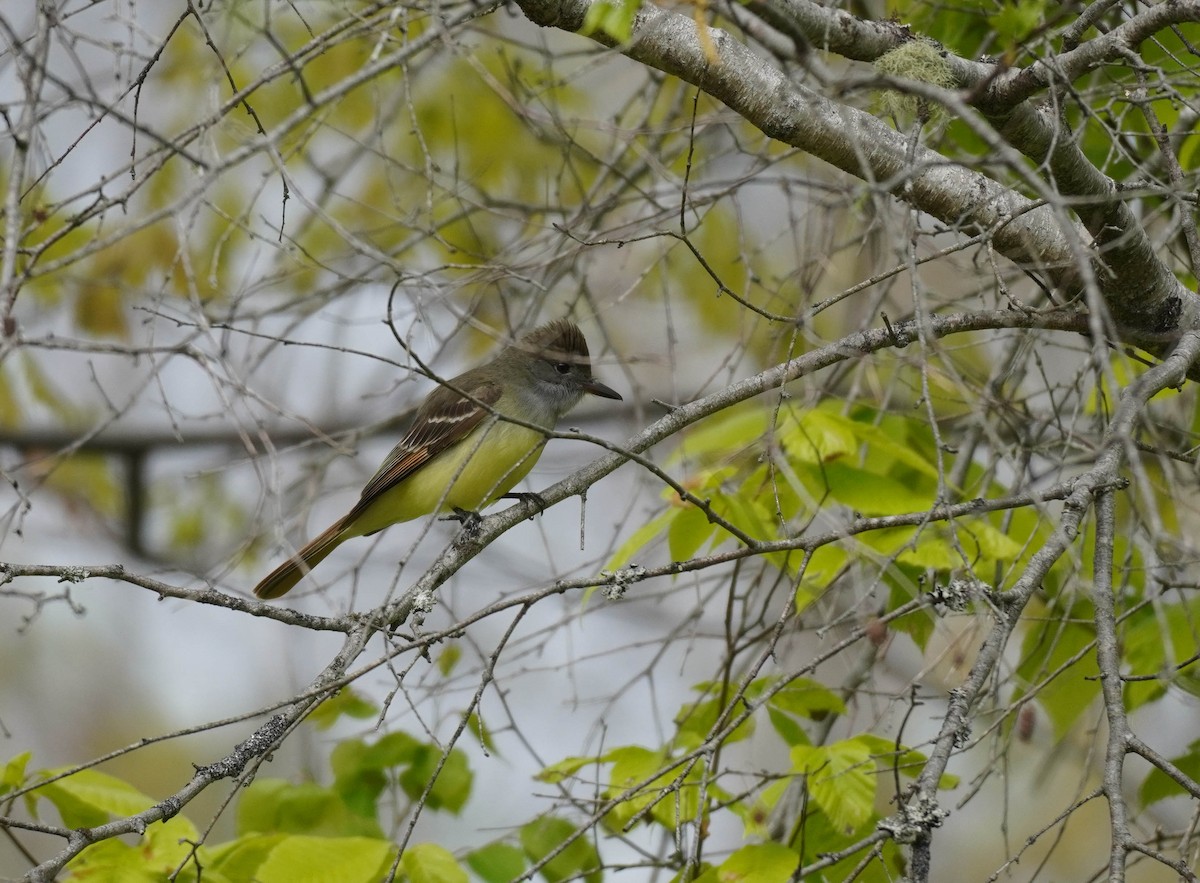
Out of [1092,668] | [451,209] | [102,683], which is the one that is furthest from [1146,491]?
[102,683]

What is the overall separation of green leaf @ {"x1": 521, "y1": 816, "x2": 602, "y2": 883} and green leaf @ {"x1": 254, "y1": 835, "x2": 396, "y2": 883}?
2.47 ft

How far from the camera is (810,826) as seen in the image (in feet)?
11.9

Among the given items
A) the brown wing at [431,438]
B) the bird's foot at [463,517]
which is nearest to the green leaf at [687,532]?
the bird's foot at [463,517]

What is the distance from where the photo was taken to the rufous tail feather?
16.9 feet

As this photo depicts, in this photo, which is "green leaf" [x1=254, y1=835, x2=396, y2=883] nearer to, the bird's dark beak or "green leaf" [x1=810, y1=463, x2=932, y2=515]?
"green leaf" [x1=810, y1=463, x2=932, y2=515]

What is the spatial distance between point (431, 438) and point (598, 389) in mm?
799

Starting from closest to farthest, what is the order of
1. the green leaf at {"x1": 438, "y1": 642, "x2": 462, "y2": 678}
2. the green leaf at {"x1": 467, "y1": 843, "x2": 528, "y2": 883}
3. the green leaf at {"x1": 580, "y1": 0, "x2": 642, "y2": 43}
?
the green leaf at {"x1": 580, "y1": 0, "x2": 642, "y2": 43}
the green leaf at {"x1": 467, "y1": 843, "x2": 528, "y2": 883}
the green leaf at {"x1": 438, "y1": 642, "x2": 462, "y2": 678}

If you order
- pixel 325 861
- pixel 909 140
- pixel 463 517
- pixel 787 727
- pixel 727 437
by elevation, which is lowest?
pixel 325 861

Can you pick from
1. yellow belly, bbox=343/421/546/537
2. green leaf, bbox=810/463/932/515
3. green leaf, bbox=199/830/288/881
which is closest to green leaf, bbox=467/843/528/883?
green leaf, bbox=199/830/288/881

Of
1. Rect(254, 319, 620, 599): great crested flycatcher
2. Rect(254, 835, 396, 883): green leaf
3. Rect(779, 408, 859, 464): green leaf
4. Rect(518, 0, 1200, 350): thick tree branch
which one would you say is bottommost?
Rect(254, 835, 396, 883): green leaf

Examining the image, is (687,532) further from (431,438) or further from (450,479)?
(431,438)

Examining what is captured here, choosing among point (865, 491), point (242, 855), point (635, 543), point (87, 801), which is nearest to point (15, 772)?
point (87, 801)

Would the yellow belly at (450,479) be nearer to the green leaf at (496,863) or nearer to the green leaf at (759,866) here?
the green leaf at (496,863)

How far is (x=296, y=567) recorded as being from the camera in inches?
201
